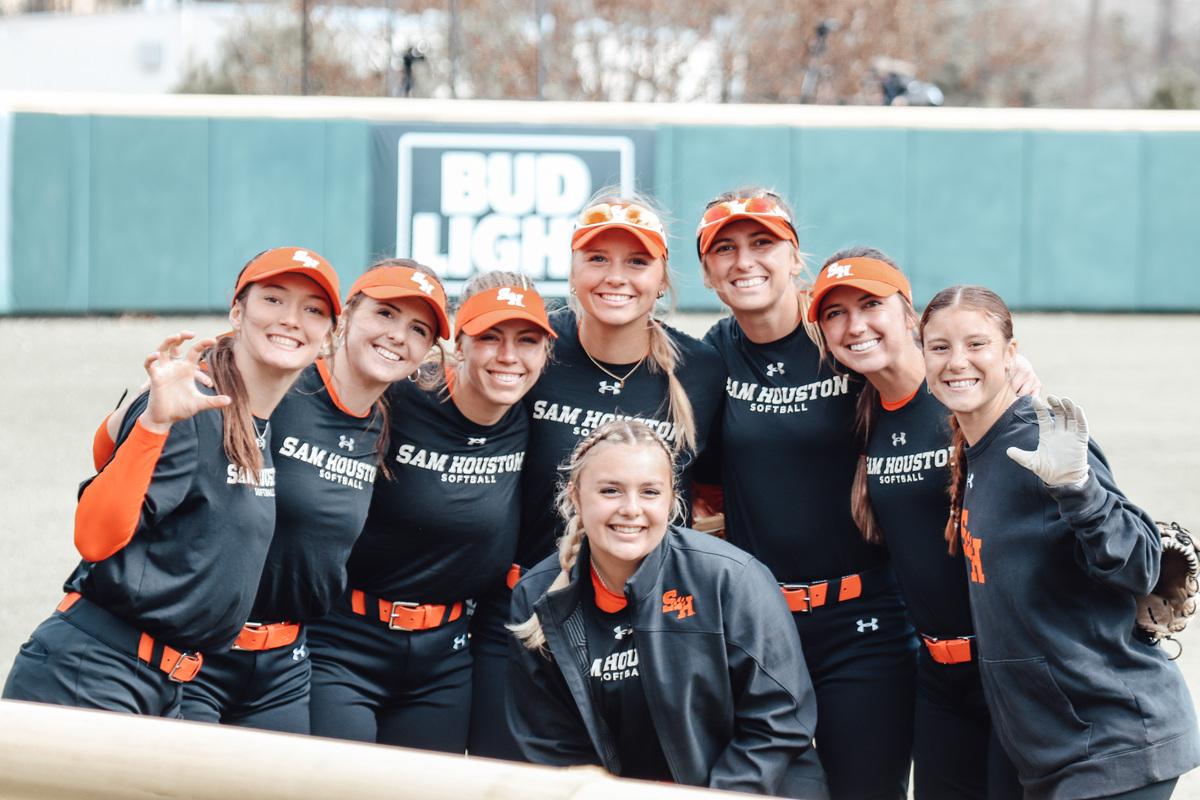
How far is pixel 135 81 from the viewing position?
132 ft

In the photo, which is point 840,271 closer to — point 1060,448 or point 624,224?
point 624,224

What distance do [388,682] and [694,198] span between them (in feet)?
40.8

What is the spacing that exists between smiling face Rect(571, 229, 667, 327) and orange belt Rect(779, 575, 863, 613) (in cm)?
90

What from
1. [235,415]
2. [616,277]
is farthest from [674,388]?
[235,415]

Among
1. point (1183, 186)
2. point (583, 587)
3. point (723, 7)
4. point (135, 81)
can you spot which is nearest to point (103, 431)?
point (583, 587)

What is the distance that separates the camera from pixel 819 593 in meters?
3.94

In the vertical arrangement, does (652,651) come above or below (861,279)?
below

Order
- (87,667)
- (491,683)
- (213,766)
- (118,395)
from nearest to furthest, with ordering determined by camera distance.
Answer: (213,766)
(87,667)
(491,683)
(118,395)

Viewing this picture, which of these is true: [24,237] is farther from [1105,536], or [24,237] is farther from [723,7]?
[723,7]

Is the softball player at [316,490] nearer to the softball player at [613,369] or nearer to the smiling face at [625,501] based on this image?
the softball player at [613,369]

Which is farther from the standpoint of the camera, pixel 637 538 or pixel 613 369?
pixel 613 369

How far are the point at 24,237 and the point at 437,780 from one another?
1463 centimetres

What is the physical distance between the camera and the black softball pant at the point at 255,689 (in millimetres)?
3557

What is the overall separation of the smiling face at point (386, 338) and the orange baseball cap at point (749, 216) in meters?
0.85
